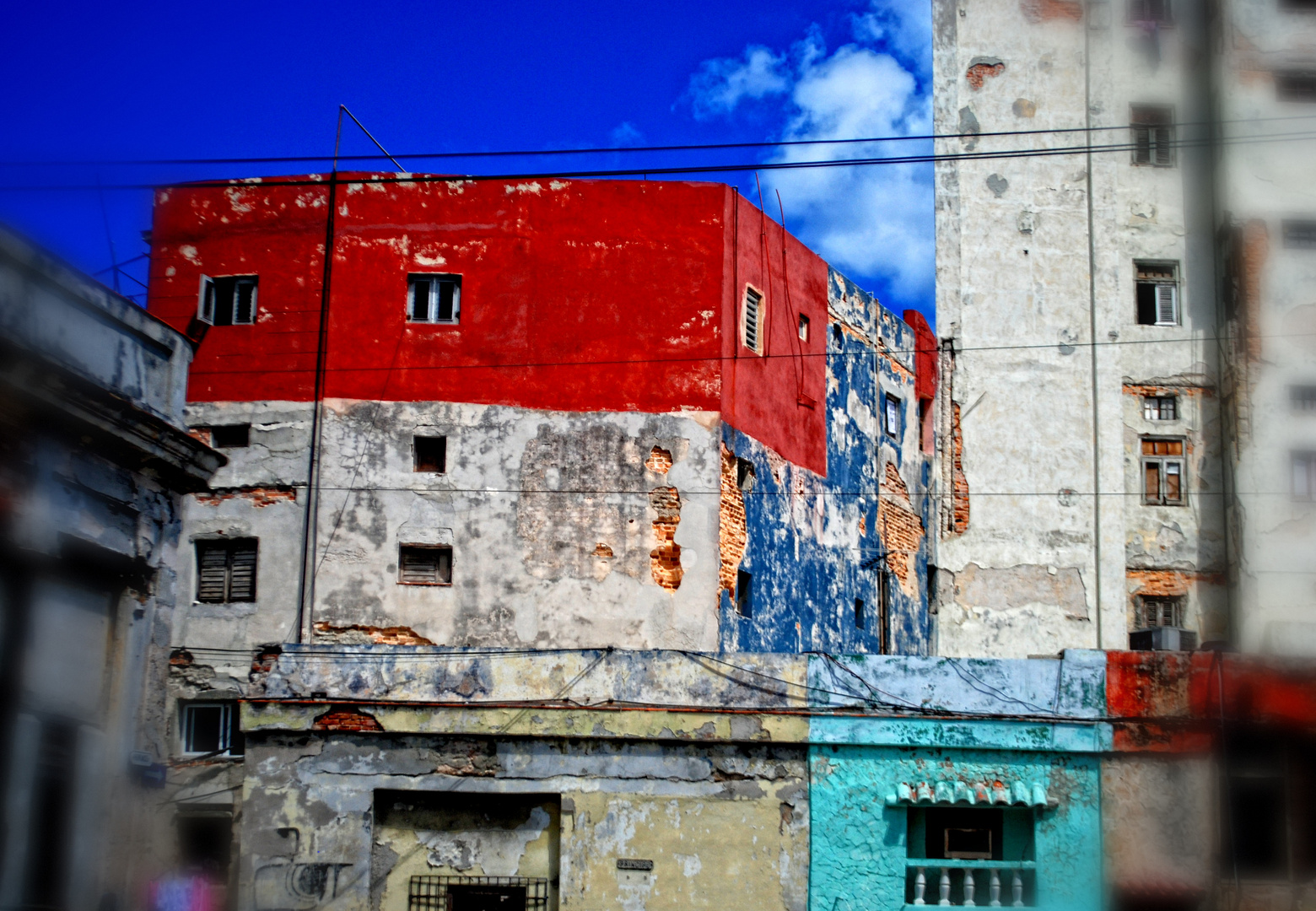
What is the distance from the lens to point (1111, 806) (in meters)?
16.5

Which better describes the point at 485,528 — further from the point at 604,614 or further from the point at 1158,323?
the point at 1158,323

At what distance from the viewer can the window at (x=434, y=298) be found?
76.2 feet

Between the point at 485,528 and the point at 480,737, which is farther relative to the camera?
the point at 485,528

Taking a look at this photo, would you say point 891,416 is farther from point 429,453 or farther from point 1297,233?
point 429,453

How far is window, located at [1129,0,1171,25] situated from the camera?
28219 mm

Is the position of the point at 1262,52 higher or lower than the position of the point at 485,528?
higher

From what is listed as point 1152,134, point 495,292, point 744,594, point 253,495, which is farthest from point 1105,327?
point 253,495

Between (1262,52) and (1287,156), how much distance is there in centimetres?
215

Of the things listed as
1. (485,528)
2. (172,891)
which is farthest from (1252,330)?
(172,891)

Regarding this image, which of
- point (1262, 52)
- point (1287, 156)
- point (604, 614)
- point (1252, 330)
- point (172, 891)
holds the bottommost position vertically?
point (172, 891)

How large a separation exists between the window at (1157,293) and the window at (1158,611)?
17.0 feet

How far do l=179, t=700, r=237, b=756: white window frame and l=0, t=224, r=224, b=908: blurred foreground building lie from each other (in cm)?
830

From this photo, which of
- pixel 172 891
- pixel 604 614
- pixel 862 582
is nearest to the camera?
pixel 172 891

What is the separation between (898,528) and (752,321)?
5580mm
